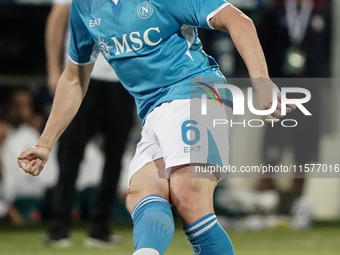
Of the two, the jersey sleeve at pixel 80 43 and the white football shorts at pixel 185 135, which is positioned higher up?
the jersey sleeve at pixel 80 43

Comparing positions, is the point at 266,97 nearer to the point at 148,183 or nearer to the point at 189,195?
the point at 189,195

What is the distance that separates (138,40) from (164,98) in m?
0.25

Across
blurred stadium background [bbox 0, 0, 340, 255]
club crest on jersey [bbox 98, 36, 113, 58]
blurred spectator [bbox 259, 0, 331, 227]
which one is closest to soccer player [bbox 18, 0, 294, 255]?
club crest on jersey [bbox 98, 36, 113, 58]

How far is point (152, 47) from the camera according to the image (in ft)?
7.98

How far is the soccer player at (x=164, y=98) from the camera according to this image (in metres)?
2.19

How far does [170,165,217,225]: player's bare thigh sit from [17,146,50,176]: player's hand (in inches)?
22.1

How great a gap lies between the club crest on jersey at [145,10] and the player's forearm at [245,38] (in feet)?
1.01

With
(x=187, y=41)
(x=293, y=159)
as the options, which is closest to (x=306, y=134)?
(x=293, y=159)

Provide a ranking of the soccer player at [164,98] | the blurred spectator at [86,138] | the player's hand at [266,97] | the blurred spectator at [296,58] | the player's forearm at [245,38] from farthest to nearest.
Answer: the blurred spectator at [296,58]
the blurred spectator at [86,138]
the soccer player at [164,98]
the player's forearm at [245,38]
the player's hand at [266,97]

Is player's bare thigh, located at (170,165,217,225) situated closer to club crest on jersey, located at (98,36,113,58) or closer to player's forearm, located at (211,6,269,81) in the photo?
player's forearm, located at (211,6,269,81)

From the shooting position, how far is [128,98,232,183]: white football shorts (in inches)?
90.0

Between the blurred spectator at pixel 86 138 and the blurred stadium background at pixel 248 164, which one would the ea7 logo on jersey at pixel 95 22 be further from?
the blurred stadium background at pixel 248 164

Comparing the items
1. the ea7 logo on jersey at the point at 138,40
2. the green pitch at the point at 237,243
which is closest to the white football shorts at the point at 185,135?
the ea7 logo on jersey at the point at 138,40

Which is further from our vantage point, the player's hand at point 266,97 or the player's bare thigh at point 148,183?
the player's bare thigh at point 148,183
